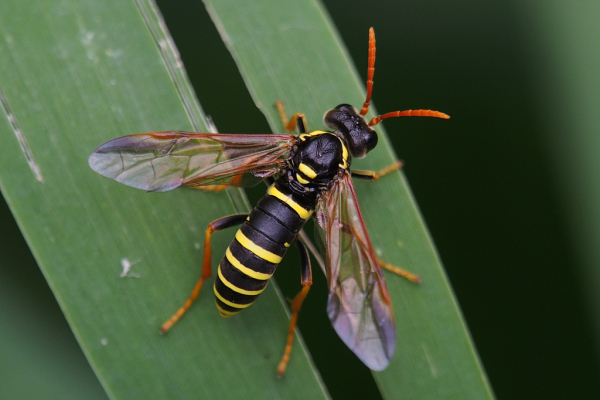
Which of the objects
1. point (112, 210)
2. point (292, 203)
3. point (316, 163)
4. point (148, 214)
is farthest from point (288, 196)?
point (112, 210)

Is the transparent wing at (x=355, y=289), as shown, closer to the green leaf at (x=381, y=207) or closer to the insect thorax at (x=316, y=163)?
the insect thorax at (x=316, y=163)

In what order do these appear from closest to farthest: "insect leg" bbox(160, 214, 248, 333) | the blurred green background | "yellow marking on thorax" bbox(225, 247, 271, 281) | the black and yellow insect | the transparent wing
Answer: the transparent wing, the black and yellow insect, "yellow marking on thorax" bbox(225, 247, 271, 281), "insect leg" bbox(160, 214, 248, 333), the blurred green background

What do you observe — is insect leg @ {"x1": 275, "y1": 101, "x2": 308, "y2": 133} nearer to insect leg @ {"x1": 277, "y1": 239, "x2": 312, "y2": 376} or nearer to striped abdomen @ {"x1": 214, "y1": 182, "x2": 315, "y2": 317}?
striped abdomen @ {"x1": 214, "y1": 182, "x2": 315, "y2": 317}

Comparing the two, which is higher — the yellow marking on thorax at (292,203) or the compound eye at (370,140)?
the compound eye at (370,140)

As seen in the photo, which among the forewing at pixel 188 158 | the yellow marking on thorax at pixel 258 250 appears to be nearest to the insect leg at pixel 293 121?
the forewing at pixel 188 158

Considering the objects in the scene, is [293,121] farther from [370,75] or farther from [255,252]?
[255,252]

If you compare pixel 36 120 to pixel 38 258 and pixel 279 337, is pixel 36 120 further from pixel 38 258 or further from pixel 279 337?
pixel 279 337

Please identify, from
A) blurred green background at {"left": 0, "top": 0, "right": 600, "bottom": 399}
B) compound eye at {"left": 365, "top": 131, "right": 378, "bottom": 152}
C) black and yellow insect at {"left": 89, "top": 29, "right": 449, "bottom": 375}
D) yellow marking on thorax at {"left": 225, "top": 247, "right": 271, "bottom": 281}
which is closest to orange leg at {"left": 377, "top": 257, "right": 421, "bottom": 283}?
black and yellow insect at {"left": 89, "top": 29, "right": 449, "bottom": 375}
